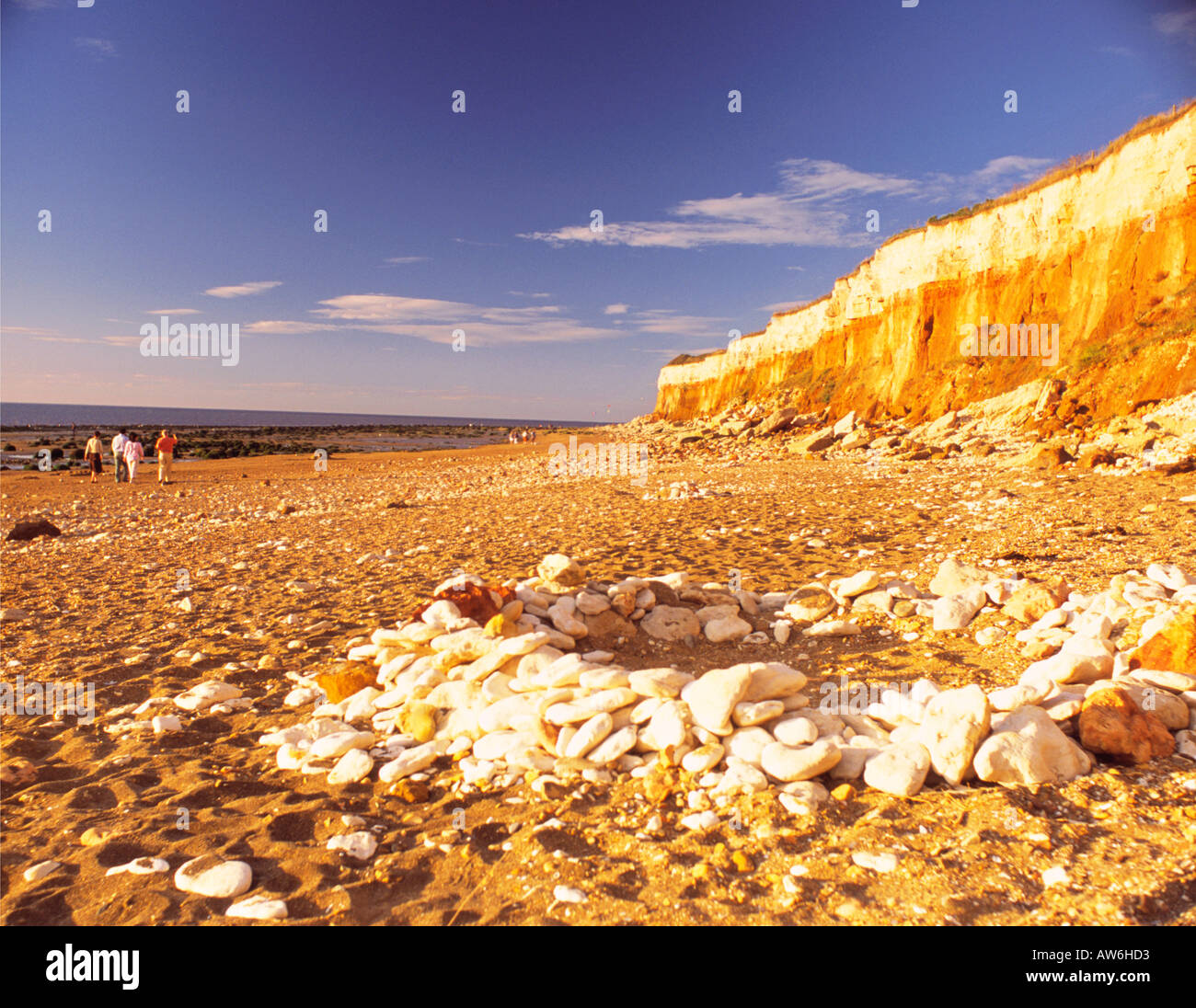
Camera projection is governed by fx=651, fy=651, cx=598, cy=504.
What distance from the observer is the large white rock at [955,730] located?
3.32 metres

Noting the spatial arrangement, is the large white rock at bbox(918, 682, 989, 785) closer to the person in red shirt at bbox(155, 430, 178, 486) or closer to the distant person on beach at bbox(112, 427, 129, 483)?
the person in red shirt at bbox(155, 430, 178, 486)

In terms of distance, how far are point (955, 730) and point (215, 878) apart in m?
3.59

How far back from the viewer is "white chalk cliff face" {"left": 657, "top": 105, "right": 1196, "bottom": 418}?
19938mm

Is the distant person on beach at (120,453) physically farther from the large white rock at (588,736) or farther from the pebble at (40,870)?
the large white rock at (588,736)

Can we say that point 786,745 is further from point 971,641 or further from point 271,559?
point 271,559

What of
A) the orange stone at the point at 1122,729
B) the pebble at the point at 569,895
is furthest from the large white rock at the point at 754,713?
the orange stone at the point at 1122,729

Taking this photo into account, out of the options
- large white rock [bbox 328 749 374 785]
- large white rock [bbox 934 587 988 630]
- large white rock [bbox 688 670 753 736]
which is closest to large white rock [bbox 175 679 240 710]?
large white rock [bbox 328 749 374 785]

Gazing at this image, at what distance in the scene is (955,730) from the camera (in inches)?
134

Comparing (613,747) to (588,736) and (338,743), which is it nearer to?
(588,736)

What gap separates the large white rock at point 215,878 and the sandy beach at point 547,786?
0.06m

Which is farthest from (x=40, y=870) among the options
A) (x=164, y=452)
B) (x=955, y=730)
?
(x=164, y=452)
